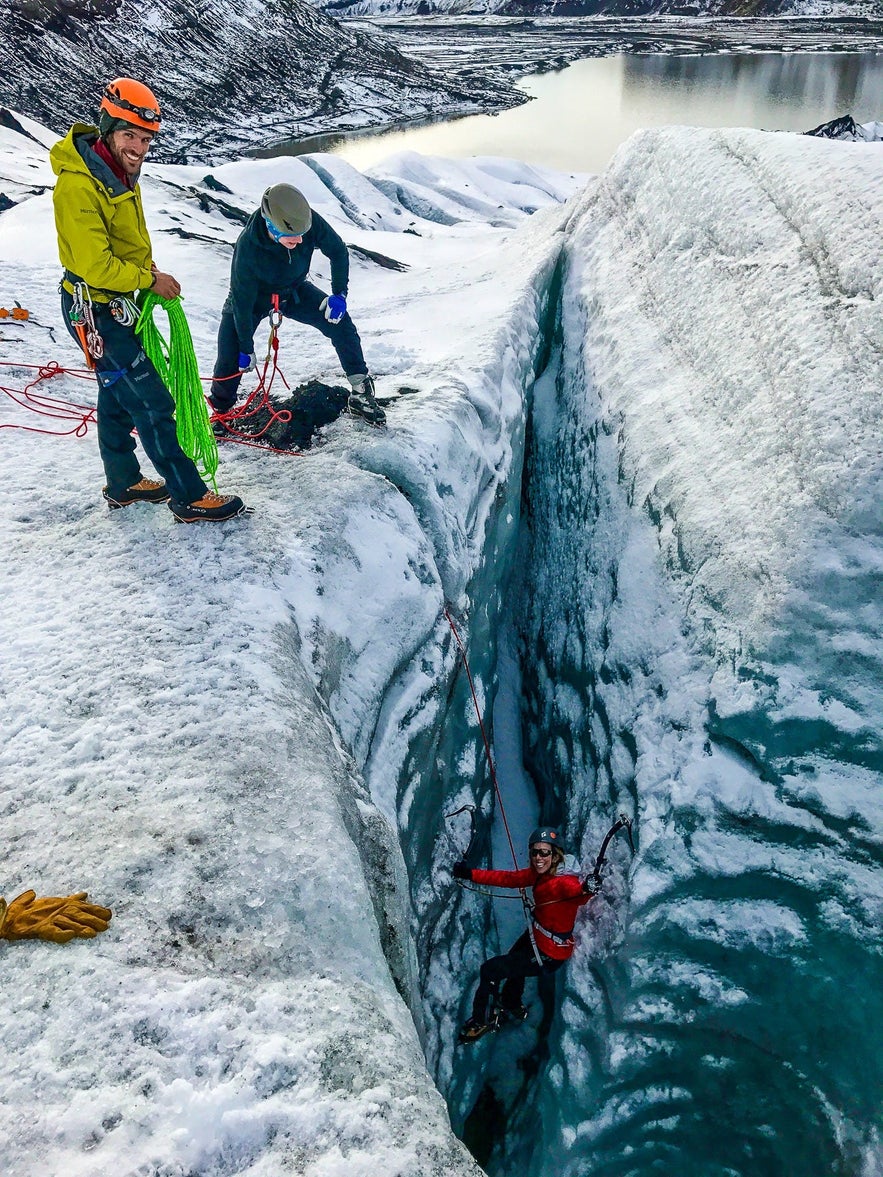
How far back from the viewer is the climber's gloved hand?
4156 millimetres

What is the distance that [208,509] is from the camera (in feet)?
10.7

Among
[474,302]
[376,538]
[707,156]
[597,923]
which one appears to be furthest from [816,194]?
[597,923]

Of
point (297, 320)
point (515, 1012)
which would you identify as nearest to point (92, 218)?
point (297, 320)

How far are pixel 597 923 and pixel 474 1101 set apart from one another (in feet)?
3.76

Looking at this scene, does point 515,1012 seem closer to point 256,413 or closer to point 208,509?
point 208,509

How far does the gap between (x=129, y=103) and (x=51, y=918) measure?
2.70m

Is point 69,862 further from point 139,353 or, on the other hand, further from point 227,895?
point 139,353

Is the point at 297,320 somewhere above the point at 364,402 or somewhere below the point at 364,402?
above

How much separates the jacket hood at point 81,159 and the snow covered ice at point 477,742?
135cm

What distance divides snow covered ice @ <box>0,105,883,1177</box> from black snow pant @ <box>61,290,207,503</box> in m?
0.22

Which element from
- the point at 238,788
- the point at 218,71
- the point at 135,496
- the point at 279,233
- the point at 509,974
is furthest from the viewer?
the point at 218,71

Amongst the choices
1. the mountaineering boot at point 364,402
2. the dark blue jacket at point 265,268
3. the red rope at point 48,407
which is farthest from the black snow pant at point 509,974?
the red rope at point 48,407

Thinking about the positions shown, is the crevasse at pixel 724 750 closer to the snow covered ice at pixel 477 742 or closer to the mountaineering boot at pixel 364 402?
the snow covered ice at pixel 477 742

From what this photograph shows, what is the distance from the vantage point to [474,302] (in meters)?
6.56
